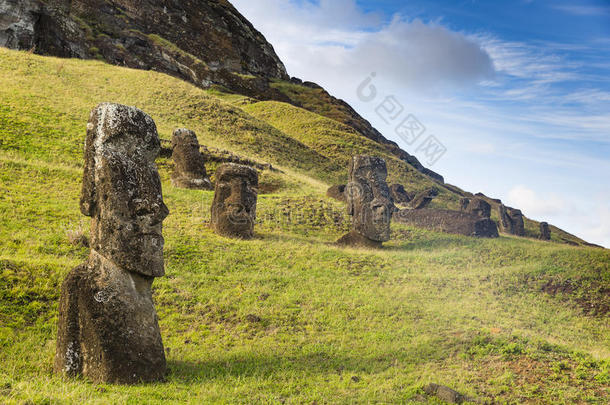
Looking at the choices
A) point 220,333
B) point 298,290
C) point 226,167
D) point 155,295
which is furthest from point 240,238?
point 220,333

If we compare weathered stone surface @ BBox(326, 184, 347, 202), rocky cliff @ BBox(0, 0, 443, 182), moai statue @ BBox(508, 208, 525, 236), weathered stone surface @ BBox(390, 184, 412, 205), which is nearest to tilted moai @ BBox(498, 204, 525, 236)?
moai statue @ BBox(508, 208, 525, 236)

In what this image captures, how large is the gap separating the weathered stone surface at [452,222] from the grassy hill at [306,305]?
8.47 feet

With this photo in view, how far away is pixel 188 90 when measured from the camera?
4681cm

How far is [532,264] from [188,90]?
37599 millimetres

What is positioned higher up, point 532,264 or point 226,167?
point 226,167

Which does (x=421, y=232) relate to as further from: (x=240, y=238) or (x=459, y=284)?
(x=240, y=238)

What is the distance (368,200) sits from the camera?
20391mm

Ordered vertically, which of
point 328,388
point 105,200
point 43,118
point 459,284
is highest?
point 43,118

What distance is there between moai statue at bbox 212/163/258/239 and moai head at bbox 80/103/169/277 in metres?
10.3

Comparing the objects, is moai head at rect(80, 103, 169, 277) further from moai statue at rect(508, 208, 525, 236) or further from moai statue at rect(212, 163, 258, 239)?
moai statue at rect(508, 208, 525, 236)

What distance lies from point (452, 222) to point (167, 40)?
6319 centimetres

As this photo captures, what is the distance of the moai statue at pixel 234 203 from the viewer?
18047 mm

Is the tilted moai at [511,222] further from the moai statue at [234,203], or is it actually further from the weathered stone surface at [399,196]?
the moai statue at [234,203]

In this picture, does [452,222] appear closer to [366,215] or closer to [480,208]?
[480,208]
